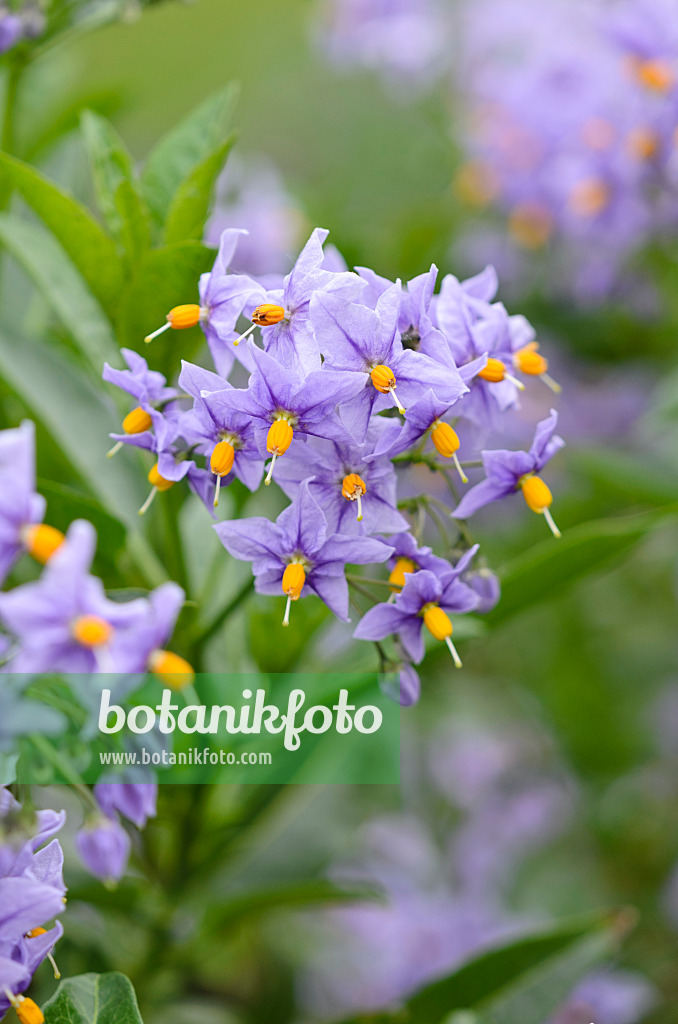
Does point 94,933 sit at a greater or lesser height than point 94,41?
lesser

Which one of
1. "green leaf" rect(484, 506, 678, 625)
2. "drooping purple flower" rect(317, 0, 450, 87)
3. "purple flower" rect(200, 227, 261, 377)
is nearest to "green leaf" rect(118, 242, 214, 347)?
"purple flower" rect(200, 227, 261, 377)

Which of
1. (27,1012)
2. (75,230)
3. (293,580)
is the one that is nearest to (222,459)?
(293,580)

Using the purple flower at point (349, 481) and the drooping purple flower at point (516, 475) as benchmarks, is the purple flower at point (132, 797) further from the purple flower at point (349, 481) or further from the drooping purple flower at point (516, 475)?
the drooping purple flower at point (516, 475)

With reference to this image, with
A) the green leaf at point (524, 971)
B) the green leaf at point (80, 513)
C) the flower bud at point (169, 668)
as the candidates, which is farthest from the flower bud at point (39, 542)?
the green leaf at point (524, 971)

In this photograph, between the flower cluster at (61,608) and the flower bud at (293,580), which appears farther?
the flower bud at (293,580)

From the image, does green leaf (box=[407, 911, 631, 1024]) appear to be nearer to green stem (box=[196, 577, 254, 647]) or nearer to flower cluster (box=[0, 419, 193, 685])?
green stem (box=[196, 577, 254, 647])

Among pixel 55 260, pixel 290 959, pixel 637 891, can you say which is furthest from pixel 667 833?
pixel 55 260

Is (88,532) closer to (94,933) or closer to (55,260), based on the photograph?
(55,260)
